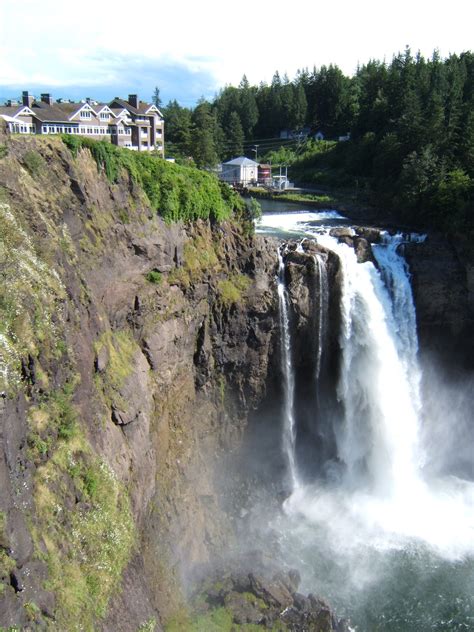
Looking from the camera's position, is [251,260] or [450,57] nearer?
[251,260]

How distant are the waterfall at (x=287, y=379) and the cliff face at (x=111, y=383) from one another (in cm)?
69

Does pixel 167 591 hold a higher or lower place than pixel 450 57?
lower

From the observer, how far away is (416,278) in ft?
120

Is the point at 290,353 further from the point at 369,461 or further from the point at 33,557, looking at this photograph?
the point at 33,557

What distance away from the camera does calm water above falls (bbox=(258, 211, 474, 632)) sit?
25438mm

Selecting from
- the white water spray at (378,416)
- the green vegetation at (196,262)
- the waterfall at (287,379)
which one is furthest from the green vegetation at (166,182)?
the white water spray at (378,416)

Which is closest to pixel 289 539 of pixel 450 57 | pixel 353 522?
pixel 353 522

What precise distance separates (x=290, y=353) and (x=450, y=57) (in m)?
80.1

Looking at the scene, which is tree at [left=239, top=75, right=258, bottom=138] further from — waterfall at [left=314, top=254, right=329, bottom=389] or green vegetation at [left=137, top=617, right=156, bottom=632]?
green vegetation at [left=137, top=617, right=156, bottom=632]

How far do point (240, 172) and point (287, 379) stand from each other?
43287 millimetres

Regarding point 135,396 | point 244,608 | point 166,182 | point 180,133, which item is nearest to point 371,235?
point 166,182

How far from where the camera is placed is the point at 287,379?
33000 mm

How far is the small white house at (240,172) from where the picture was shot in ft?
230

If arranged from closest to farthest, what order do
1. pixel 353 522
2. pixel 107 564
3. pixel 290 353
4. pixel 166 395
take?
pixel 107 564
pixel 166 395
pixel 353 522
pixel 290 353
